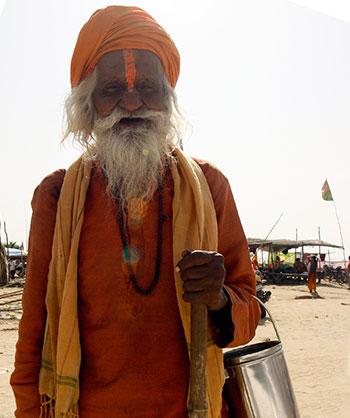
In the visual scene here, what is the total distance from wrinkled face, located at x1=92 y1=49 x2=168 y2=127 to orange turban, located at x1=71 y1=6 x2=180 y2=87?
3cm

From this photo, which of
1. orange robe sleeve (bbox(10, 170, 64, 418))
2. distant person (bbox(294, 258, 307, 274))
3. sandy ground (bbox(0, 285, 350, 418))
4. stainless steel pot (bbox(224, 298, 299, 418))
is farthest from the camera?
distant person (bbox(294, 258, 307, 274))

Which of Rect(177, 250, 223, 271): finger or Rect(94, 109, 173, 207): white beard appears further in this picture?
Rect(94, 109, 173, 207): white beard

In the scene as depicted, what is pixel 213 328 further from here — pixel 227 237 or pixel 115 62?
pixel 115 62

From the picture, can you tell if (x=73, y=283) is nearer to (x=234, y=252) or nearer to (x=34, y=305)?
(x=34, y=305)

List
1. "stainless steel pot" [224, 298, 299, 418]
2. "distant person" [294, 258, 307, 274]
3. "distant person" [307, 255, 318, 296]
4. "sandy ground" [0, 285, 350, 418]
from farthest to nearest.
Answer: "distant person" [294, 258, 307, 274], "distant person" [307, 255, 318, 296], "sandy ground" [0, 285, 350, 418], "stainless steel pot" [224, 298, 299, 418]

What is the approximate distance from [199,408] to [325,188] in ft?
96.0

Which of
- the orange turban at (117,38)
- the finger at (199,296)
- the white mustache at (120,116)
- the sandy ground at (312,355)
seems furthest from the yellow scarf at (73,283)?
the sandy ground at (312,355)

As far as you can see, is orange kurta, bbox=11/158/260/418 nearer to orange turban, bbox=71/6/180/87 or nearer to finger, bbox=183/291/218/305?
finger, bbox=183/291/218/305

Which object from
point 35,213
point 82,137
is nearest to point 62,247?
point 35,213

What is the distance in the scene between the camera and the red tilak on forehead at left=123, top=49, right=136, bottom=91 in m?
1.99

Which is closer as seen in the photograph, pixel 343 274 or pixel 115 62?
pixel 115 62

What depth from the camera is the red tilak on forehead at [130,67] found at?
1.99m

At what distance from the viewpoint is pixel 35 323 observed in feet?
6.15

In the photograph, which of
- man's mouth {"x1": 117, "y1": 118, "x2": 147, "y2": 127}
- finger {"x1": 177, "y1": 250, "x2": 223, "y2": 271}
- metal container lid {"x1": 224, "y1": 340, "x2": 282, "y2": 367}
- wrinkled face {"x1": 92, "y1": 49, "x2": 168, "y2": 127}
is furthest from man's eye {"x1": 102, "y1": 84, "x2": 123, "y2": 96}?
metal container lid {"x1": 224, "y1": 340, "x2": 282, "y2": 367}
